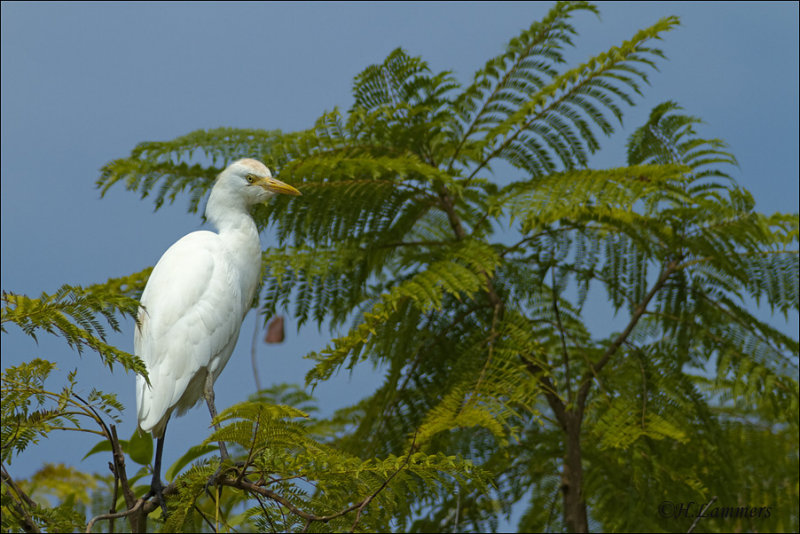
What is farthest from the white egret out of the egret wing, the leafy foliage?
the leafy foliage

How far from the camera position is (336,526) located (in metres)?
1.74

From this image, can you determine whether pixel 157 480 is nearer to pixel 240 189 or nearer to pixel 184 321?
pixel 184 321

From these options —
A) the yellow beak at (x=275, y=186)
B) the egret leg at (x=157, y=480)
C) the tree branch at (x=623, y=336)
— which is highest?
the yellow beak at (x=275, y=186)

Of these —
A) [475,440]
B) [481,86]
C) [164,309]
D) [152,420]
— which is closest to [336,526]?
[152,420]

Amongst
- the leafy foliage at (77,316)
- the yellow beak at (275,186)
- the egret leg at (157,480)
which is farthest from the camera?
the yellow beak at (275,186)

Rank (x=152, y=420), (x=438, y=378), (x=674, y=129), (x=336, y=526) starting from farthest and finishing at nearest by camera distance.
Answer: (x=674, y=129)
(x=438, y=378)
(x=152, y=420)
(x=336, y=526)

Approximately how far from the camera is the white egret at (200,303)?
6.68ft

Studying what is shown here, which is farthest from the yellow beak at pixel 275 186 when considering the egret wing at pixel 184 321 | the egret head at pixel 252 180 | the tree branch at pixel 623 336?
the tree branch at pixel 623 336

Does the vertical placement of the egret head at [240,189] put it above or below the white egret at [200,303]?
above

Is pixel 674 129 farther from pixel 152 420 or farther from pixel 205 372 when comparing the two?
pixel 152 420

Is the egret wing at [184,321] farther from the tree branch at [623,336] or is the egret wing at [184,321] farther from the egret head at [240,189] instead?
the tree branch at [623,336]

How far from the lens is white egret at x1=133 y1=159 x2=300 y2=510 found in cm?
204

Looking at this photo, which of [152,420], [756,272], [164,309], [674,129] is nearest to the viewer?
[152,420]

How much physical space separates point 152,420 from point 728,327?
1954 mm
